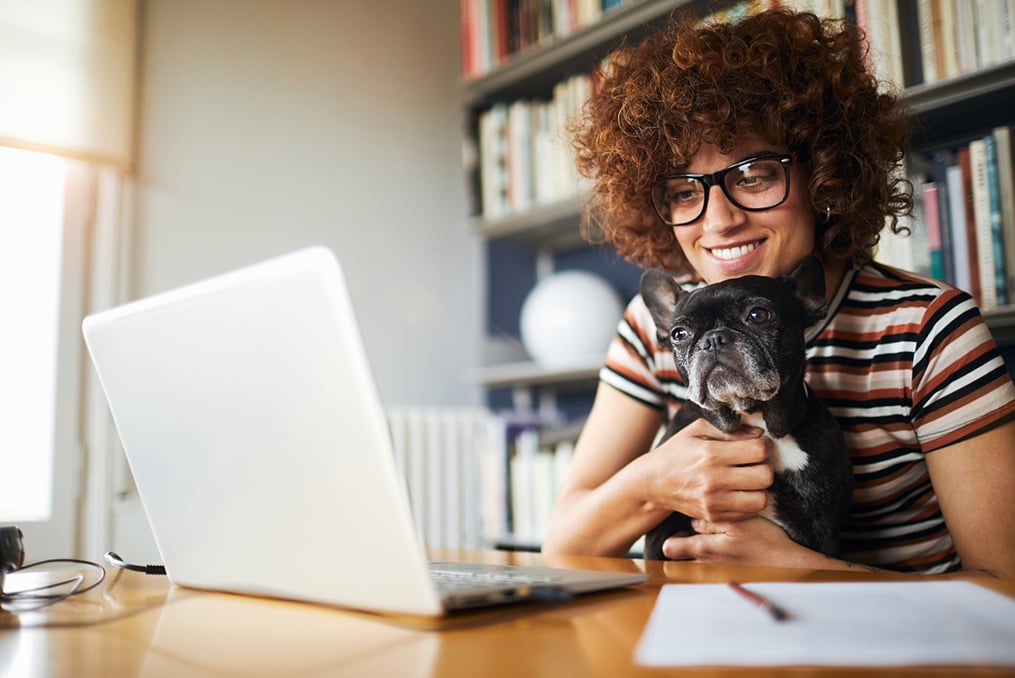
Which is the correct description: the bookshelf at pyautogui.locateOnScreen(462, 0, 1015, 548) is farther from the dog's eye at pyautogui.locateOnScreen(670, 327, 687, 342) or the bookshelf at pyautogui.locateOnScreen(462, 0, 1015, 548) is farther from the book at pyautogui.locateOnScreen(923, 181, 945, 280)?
the dog's eye at pyautogui.locateOnScreen(670, 327, 687, 342)

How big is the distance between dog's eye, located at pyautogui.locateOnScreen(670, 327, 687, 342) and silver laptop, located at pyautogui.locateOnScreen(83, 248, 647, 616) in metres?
0.31

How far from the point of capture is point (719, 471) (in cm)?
87

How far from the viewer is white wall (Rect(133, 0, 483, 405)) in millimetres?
2109

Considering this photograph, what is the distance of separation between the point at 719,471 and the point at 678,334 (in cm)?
16

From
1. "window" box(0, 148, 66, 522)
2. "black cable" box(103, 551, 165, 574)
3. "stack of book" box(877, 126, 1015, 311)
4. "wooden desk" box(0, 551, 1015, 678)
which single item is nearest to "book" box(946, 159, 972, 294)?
"stack of book" box(877, 126, 1015, 311)

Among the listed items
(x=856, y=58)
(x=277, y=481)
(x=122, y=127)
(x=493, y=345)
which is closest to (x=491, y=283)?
(x=493, y=345)

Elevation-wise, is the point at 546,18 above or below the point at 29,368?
above

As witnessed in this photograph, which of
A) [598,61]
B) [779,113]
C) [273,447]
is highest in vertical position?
[598,61]

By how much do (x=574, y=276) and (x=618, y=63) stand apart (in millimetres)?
1003

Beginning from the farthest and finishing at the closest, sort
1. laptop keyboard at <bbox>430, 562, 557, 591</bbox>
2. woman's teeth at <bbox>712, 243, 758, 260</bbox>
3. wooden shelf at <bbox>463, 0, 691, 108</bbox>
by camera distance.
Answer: wooden shelf at <bbox>463, 0, 691, 108</bbox> → woman's teeth at <bbox>712, 243, 758, 260</bbox> → laptop keyboard at <bbox>430, 562, 557, 591</bbox>

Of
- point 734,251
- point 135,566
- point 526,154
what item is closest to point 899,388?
point 734,251

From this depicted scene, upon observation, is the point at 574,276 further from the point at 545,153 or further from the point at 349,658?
the point at 349,658

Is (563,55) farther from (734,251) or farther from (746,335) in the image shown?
(746,335)

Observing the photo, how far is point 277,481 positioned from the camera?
56 centimetres
